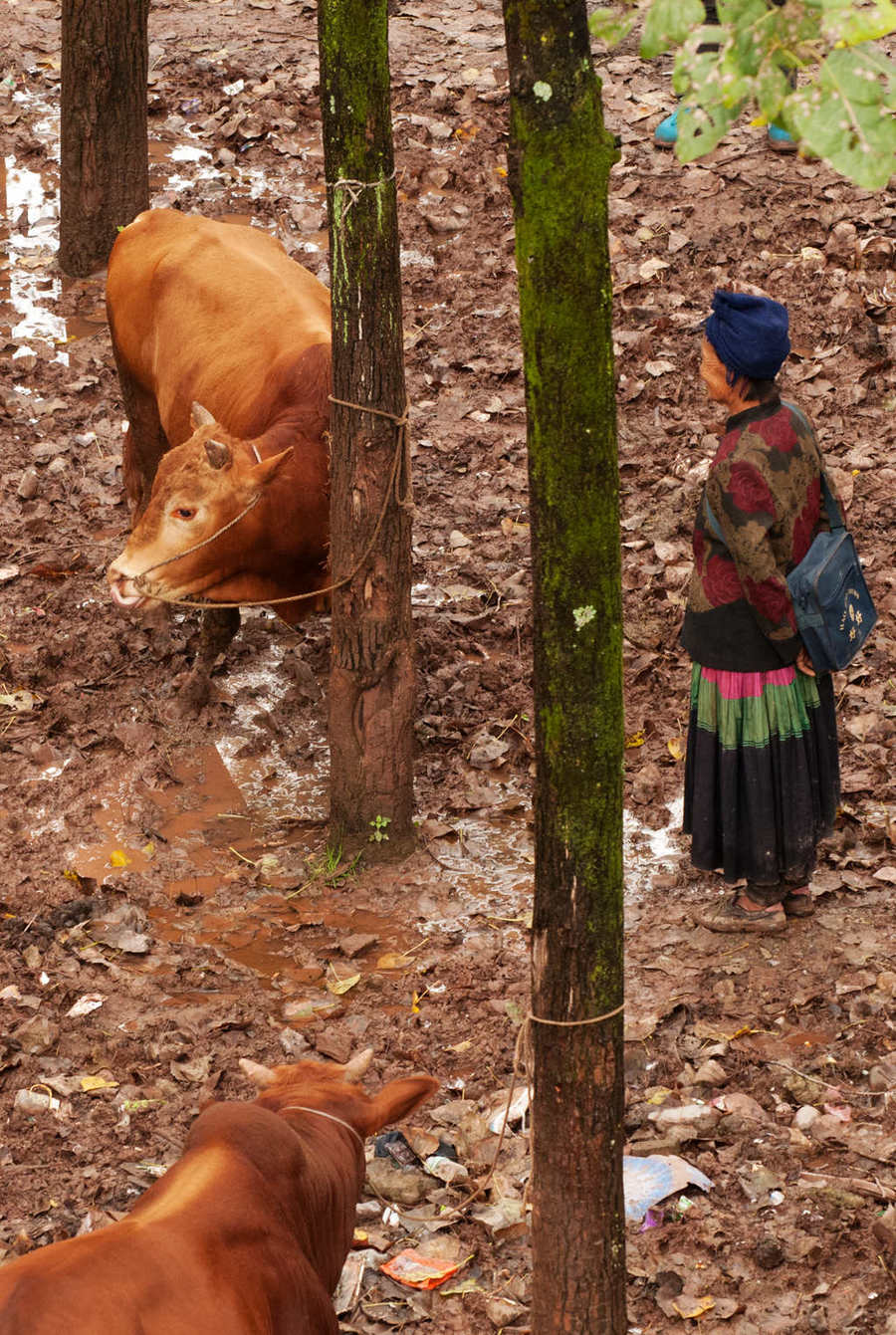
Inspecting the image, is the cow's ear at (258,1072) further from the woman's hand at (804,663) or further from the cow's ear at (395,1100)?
the woman's hand at (804,663)

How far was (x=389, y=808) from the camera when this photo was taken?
271 inches

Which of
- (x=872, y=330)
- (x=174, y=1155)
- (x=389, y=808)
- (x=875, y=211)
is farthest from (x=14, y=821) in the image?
(x=875, y=211)

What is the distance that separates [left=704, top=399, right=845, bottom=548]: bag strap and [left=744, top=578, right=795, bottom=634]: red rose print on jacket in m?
0.22

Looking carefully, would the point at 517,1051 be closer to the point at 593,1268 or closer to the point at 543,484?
the point at 593,1268

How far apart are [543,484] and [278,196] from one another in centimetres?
1081

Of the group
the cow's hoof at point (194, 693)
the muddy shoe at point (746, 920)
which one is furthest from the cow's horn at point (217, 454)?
the muddy shoe at point (746, 920)

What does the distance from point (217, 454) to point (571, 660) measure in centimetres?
427

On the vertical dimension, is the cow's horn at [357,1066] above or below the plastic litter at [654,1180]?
above

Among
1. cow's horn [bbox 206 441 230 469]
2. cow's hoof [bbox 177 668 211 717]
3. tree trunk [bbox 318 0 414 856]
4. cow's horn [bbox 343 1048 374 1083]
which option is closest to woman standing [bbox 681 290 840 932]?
tree trunk [bbox 318 0 414 856]

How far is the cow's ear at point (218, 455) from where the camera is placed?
23.9ft

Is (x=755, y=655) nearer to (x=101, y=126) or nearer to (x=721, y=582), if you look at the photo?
(x=721, y=582)

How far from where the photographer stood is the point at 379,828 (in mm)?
6871

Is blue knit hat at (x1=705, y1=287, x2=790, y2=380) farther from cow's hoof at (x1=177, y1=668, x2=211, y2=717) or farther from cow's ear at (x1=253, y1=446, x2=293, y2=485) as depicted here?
cow's hoof at (x1=177, y1=668, x2=211, y2=717)

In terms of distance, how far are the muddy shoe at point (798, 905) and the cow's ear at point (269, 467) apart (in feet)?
10.1
